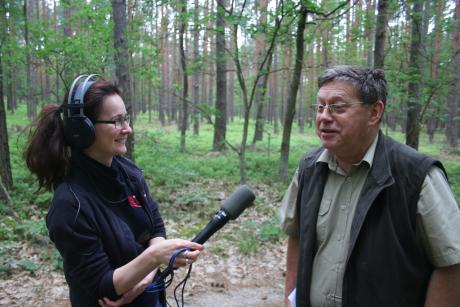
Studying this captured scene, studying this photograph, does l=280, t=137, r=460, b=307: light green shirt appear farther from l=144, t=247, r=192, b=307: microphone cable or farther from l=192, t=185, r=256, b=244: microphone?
l=144, t=247, r=192, b=307: microphone cable

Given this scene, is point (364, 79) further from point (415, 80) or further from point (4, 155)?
point (415, 80)

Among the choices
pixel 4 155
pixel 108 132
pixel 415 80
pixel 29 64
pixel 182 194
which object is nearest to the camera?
pixel 108 132

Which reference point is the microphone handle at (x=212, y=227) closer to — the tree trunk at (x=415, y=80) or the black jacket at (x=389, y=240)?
the black jacket at (x=389, y=240)

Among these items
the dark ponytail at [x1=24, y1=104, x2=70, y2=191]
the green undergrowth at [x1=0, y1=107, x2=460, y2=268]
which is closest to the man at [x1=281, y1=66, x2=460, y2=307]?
the dark ponytail at [x1=24, y1=104, x2=70, y2=191]

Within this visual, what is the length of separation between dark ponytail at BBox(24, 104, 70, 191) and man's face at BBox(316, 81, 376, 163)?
1515 mm

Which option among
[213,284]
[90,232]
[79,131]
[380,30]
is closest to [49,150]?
[79,131]

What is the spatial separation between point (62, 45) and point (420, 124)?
9989 millimetres

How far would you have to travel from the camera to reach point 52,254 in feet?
17.1

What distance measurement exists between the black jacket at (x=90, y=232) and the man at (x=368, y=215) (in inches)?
42.9

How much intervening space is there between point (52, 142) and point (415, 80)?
940 centimetres

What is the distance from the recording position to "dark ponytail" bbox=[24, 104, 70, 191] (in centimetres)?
198

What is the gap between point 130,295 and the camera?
198cm

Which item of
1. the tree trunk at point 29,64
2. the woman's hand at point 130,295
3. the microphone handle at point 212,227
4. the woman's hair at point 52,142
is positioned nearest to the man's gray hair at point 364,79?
the microphone handle at point 212,227

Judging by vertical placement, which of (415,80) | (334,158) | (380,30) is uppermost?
(380,30)
